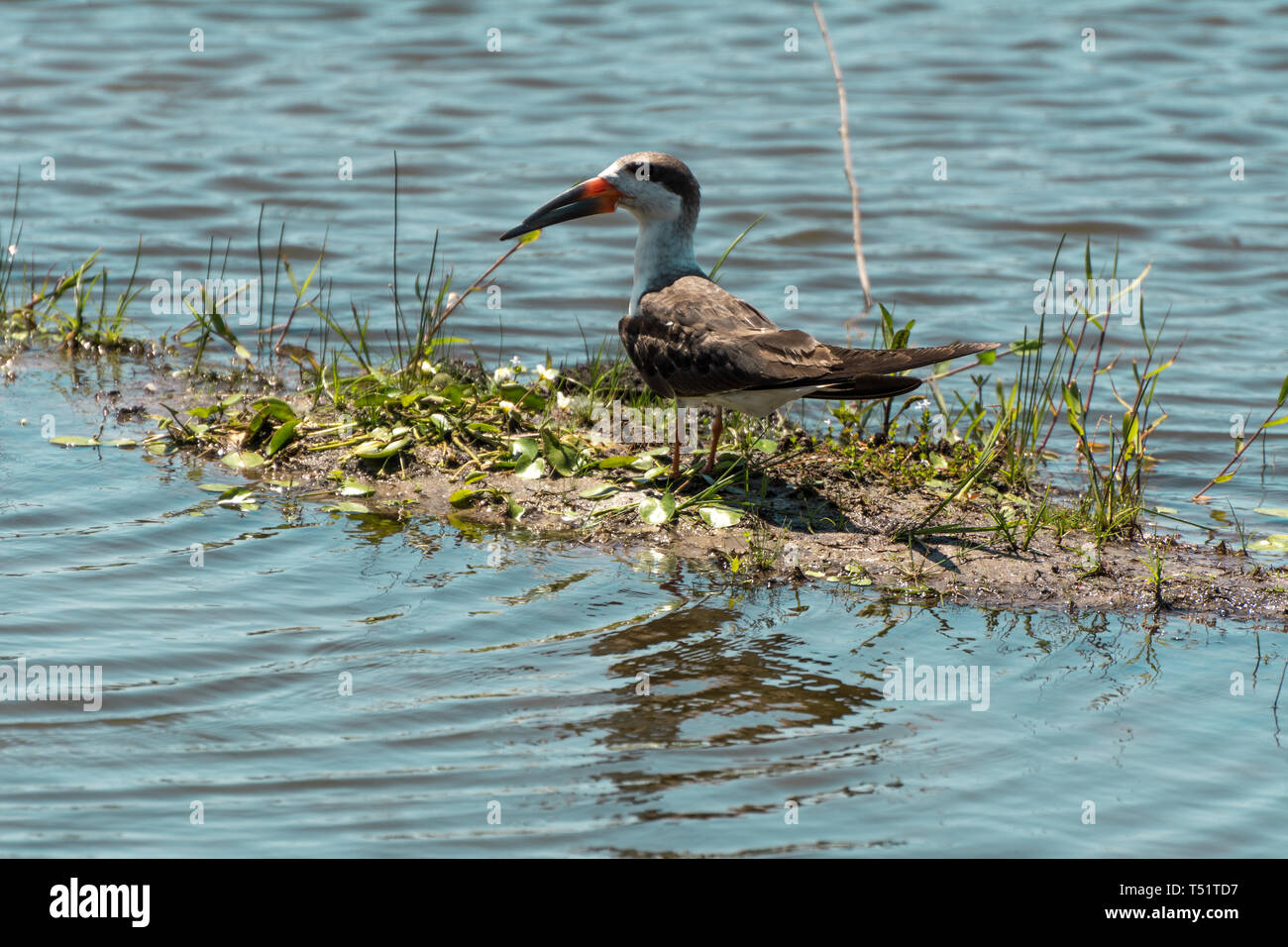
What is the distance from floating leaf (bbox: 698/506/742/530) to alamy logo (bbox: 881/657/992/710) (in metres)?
1.13

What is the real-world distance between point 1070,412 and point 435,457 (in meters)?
2.66

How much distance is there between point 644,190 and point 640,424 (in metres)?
1.03

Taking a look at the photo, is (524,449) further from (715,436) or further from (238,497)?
(238,497)

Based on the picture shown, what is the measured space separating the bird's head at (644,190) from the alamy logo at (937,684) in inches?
99.5

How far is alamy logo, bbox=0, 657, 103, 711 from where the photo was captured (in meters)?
4.38

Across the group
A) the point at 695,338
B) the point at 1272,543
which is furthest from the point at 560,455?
the point at 1272,543

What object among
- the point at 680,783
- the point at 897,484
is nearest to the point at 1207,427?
the point at 897,484

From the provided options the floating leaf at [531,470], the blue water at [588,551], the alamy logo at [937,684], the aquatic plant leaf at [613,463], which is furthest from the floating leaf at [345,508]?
the alamy logo at [937,684]

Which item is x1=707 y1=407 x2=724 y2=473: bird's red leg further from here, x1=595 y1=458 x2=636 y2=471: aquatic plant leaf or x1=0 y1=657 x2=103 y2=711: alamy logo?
x1=0 y1=657 x2=103 y2=711: alamy logo

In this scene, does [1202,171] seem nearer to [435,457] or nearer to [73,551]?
[435,457]

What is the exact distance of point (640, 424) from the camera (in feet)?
21.8

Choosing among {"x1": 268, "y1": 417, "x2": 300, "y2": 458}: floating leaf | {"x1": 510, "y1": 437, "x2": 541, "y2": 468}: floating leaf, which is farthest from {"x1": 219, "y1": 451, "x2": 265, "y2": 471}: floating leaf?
{"x1": 510, "y1": 437, "x2": 541, "y2": 468}: floating leaf

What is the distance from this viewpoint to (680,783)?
4.10 metres
